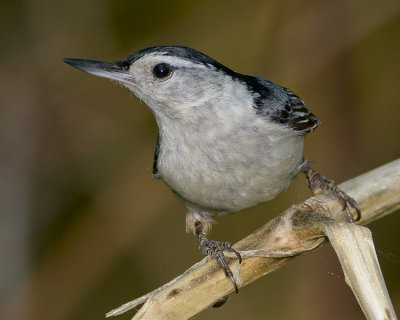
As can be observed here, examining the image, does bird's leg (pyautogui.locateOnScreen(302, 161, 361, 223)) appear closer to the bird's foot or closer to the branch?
the branch

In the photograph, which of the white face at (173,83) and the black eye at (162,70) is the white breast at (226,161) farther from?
the black eye at (162,70)

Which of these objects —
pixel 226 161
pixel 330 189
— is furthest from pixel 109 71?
pixel 330 189

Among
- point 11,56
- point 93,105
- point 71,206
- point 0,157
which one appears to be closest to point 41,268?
point 71,206

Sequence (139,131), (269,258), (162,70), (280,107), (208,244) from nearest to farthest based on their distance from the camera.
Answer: (269,258) < (162,70) < (208,244) < (280,107) < (139,131)

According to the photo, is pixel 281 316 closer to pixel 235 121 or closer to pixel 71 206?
pixel 71 206

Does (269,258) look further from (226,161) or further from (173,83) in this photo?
(173,83)

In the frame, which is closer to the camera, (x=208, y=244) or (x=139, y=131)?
(x=208, y=244)

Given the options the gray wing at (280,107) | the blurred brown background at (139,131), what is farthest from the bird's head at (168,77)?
the blurred brown background at (139,131)
